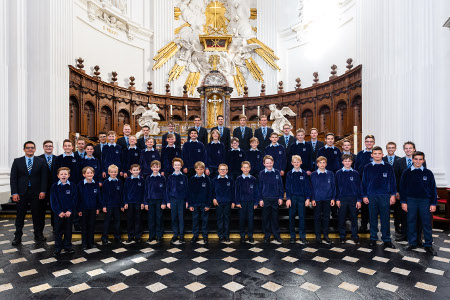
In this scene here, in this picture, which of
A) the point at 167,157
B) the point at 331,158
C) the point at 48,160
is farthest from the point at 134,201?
the point at 331,158

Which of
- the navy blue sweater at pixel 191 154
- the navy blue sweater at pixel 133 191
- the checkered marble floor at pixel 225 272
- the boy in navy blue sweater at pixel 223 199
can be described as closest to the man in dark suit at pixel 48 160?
the checkered marble floor at pixel 225 272

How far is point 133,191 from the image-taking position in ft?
15.4

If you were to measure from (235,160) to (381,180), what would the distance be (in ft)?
8.86

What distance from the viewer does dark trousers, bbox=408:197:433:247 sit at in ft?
13.3

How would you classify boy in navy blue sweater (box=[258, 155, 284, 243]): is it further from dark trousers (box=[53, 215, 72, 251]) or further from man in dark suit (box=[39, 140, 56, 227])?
man in dark suit (box=[39, 140, 56, 227])

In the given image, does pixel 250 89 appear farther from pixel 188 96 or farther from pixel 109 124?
pixel 109 124

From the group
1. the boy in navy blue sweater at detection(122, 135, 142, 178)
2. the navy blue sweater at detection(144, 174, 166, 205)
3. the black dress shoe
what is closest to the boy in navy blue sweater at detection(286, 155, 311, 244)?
the black dress shoe

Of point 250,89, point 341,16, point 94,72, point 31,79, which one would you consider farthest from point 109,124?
point 341,16

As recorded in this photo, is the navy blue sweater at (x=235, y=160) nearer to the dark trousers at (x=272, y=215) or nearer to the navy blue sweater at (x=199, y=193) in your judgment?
the navy blue sweater at (x=199, y=193)

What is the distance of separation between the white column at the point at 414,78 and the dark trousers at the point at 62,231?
24.7ft

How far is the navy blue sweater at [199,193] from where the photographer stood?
15.6 feet

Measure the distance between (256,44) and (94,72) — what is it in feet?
27.8

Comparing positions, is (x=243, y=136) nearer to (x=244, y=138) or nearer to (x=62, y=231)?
(x=244, y=138)

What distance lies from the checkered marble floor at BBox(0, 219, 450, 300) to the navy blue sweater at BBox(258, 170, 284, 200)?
85 cm
